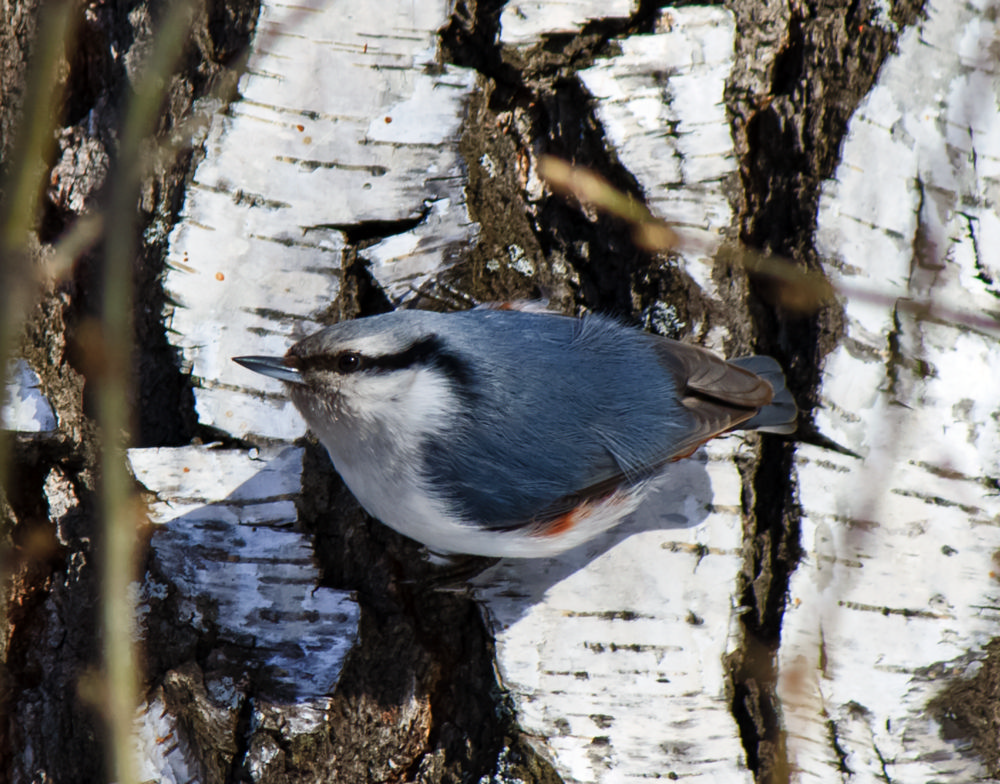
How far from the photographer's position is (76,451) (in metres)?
1.41

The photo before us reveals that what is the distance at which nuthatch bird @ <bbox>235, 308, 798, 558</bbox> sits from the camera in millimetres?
1383

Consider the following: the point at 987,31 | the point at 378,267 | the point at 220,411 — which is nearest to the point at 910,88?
the point at 987,31

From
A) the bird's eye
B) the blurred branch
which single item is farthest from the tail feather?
the blurred branch

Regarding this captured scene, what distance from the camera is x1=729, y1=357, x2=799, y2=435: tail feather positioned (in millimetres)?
1438

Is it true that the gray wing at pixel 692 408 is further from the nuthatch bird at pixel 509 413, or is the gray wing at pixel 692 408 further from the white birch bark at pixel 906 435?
the white birch bark at pixel 906 435

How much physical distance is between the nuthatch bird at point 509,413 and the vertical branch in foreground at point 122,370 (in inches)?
11.0

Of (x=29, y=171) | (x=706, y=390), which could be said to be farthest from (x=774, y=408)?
(x=29, y=171)

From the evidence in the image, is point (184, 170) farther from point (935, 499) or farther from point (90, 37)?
point (935, 499)

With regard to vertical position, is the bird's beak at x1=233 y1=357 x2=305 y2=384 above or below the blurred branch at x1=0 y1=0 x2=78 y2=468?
below

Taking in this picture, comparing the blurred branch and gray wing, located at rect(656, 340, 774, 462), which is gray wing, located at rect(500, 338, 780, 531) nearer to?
gray wing, located at rect(656, 340, 774, 462)

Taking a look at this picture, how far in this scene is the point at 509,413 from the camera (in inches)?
56.2

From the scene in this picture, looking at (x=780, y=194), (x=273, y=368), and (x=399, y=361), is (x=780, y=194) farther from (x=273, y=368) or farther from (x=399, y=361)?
(x=273, y=368)

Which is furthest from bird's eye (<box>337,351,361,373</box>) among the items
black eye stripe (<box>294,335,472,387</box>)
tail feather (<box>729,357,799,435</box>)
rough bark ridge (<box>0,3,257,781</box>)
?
tail feather (<box>729,357,799,435</box>)

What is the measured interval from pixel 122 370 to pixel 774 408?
1.17 meters
